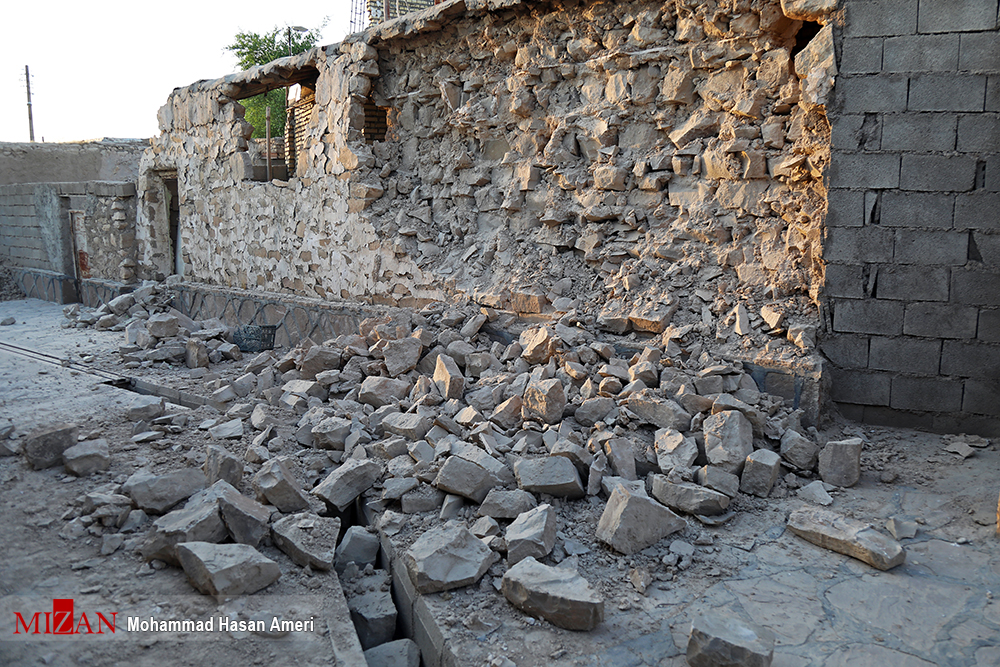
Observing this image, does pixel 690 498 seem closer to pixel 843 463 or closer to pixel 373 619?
pixel 843 463

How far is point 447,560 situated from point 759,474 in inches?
67.8

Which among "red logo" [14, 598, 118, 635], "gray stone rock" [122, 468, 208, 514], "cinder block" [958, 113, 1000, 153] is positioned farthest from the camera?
"cinder block" [958, 113, 1000, 153]

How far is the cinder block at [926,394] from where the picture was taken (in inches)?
163

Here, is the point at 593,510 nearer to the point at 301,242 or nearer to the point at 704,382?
the point at 704,382

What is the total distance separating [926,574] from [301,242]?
6.50 metres

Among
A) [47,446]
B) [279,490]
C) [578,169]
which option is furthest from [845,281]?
[47,446]

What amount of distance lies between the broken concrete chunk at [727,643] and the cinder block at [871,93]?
322cm

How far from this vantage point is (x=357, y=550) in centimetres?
327

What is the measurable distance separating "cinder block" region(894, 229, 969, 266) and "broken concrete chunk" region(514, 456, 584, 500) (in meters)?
2.49

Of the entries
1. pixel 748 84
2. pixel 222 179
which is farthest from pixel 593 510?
pixel 222 179

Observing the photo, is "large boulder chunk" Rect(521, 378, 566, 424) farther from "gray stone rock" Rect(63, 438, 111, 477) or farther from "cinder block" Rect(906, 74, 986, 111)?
"cinder block" Rect(906, 74, 986, 111)

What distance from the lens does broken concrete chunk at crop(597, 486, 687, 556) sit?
10.00ft

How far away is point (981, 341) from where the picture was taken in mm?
4055

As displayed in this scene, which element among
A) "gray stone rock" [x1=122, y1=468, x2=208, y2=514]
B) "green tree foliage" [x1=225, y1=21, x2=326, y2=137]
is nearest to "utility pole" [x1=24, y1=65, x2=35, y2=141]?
"green tree foliage" [x1=225, y1=21, x2=326, y2=137]
